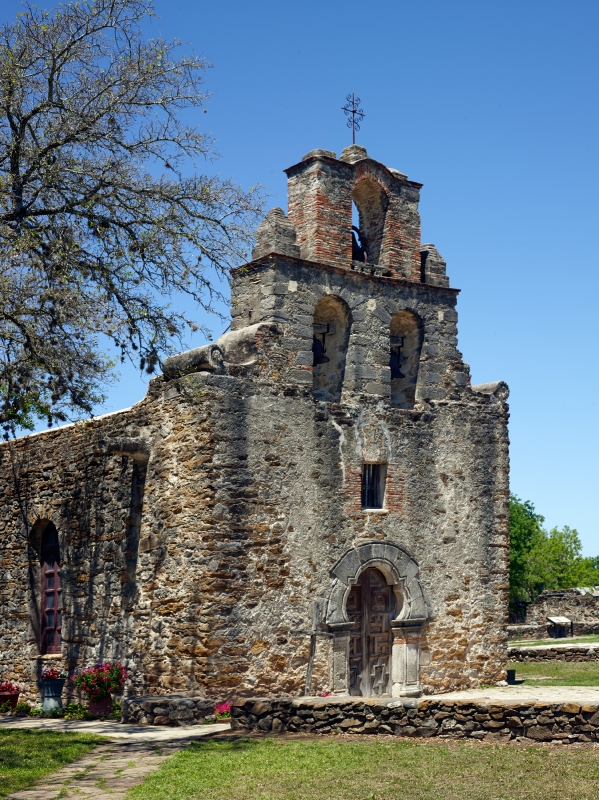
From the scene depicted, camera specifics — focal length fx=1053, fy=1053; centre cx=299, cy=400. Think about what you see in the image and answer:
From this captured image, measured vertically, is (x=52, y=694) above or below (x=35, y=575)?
below

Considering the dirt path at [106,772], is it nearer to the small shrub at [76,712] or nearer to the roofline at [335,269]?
the small shrub at [76,712]

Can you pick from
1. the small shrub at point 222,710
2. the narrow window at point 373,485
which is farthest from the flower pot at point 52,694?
the narrow window at point 373,485

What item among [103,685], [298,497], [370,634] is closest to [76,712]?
[103,685]

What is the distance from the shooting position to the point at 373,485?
16.6 m

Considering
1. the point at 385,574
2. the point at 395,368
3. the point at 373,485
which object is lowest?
the point at 385,574

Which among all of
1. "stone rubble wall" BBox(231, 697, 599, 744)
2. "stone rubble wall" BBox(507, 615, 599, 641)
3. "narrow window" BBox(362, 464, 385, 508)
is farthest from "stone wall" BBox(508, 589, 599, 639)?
"stone rubble wall" BBox(231, 697, 599, 744)

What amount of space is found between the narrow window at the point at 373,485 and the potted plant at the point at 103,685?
14.8ft

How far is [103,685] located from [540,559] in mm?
47248

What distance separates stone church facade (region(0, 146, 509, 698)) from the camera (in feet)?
48.4

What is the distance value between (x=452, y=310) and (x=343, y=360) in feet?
7.93

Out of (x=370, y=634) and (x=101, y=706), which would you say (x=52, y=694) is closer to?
(x=101, y=706)

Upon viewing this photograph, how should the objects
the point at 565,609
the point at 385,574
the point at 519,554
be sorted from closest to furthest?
the point at 385,574, the point at 565,609, the point at 519,554

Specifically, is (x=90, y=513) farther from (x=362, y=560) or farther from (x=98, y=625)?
(x=362, y=560)

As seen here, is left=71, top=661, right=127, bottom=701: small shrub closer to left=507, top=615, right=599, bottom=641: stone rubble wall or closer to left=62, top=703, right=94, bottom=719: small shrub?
left=62, top=703, right=94, bottom=719: small shrub
